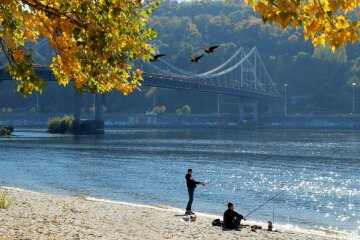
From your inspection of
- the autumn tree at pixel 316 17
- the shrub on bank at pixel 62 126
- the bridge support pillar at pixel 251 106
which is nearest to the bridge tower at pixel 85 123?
the shrub on bank at pixel 62 126

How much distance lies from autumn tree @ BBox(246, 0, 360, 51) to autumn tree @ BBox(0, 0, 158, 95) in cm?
321

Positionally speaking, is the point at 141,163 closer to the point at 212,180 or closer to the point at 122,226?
the point at 212,180

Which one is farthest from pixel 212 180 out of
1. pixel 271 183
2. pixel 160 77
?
pixel 160 77

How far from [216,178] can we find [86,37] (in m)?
34.0

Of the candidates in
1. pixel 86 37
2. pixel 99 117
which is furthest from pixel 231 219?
pixel 99 117

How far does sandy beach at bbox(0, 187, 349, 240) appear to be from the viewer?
1482cm

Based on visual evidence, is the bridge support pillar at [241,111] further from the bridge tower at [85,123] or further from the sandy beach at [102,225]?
the sandy beach at [102,225]

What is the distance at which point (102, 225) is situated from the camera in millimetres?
17328

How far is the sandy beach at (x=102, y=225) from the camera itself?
14.8m

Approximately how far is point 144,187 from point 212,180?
6693 millimetres

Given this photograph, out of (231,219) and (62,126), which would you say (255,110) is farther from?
(231,219)

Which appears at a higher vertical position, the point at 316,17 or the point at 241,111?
the point at 316,17

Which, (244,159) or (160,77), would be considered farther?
(160,77)

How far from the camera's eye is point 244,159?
201 feet
